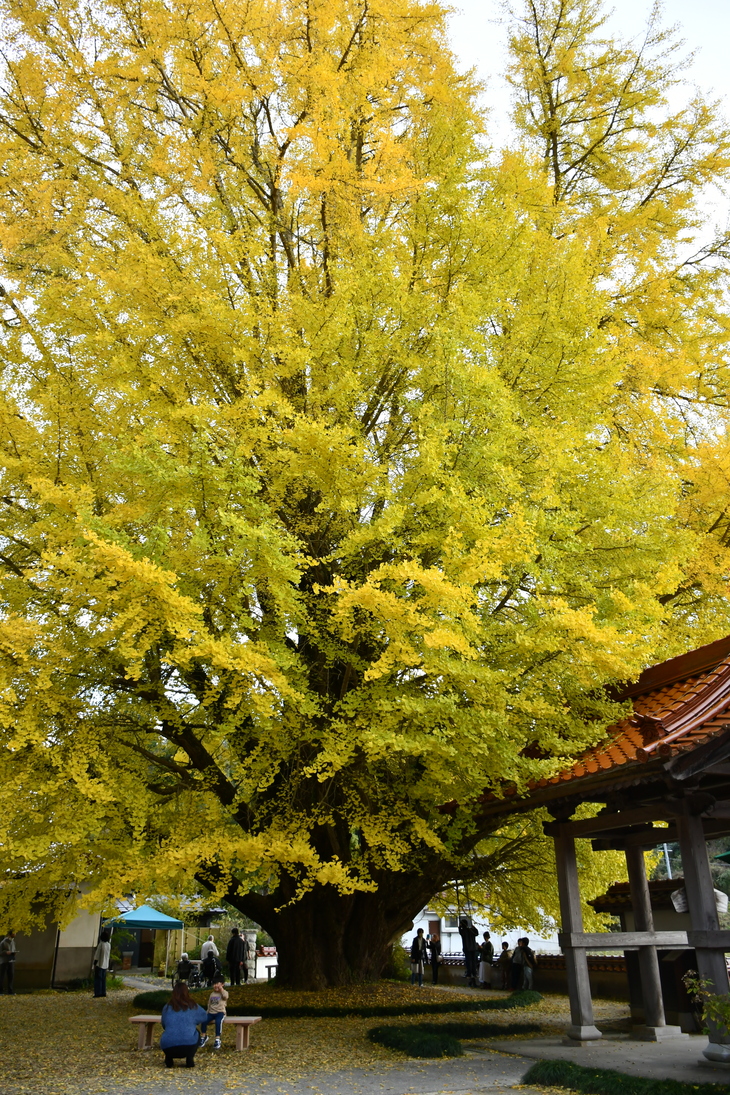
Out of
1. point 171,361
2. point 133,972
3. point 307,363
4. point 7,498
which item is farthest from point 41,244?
→ point 133,972

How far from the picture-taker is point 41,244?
913cm

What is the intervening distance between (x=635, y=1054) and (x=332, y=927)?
4275 millimetres

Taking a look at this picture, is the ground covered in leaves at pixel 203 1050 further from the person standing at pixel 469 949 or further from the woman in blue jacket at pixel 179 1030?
the person standing at pixel 469 949

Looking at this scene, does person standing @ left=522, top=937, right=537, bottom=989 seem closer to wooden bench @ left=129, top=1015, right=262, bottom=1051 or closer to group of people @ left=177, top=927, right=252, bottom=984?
group of people @ left=177, top=927, right=252, bottom=984

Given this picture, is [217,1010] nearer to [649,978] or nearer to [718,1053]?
[649,978]

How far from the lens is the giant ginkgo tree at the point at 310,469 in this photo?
20.6ft

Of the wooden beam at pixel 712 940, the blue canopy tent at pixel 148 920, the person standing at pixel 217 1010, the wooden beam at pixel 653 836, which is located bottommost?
the person standing at pixel 217 1010

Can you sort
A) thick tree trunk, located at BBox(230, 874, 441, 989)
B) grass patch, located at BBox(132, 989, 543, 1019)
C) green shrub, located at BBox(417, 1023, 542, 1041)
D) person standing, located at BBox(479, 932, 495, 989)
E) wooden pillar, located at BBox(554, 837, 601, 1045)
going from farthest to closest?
person standing, located at BBox(479, 932, 495, 989) → thick tree trunk, located at BBox(230, 874, 441, 989) → grass patch, located at BBox(132, 989, 543, 1019) → green shrub, located at BBox(417, 1023, 542, 1041) → wooden pillar, located at BBox(554, 837, 601, 1045)

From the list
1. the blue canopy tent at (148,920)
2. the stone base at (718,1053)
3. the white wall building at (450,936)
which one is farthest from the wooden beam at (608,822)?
the white wall building at (450,936)

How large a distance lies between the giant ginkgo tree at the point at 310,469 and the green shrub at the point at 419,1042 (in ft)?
4.91

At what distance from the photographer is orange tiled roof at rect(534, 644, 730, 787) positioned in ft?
18.4

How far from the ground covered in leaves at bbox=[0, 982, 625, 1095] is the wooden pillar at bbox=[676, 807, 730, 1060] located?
289 centimetres

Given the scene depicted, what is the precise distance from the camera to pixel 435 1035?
755cm

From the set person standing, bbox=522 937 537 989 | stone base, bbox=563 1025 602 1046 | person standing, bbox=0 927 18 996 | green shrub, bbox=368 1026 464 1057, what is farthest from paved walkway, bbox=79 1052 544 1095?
person standing, bbox=0 927 18 996
